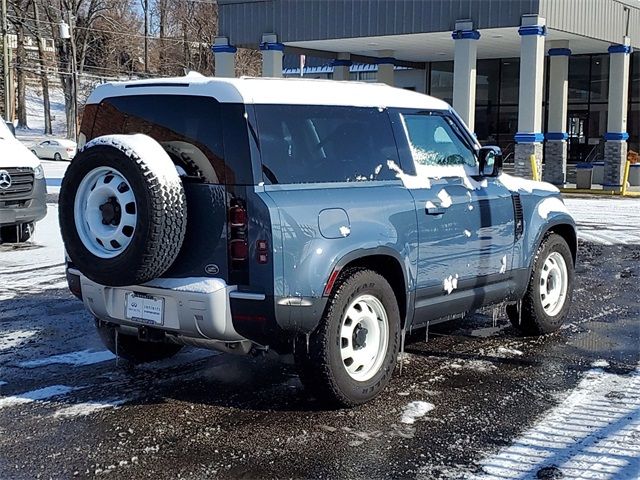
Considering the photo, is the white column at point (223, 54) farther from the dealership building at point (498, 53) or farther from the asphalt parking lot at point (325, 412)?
the asphalt parking lot at point (325, 412)

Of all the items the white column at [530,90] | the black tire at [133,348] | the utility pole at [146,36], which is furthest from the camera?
the utility pole at [146,36]

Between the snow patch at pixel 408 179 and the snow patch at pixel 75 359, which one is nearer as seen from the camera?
the snow patch at pixel 408 179

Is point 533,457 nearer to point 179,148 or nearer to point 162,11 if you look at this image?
point 179,148

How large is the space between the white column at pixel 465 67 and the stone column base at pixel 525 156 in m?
1.47

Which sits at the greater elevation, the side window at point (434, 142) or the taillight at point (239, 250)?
the side window at point (434, 142)

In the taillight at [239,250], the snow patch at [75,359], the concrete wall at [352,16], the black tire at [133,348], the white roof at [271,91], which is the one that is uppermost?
the concrete wall at [352,16]

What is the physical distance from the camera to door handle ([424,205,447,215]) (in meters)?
5.87

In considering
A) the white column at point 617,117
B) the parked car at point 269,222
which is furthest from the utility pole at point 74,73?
the parked car at point 269,222

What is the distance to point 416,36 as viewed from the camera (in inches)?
958

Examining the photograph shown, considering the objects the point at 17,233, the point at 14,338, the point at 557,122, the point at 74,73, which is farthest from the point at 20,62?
the point at 14,338

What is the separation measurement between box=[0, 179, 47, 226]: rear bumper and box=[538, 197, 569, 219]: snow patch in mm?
7499

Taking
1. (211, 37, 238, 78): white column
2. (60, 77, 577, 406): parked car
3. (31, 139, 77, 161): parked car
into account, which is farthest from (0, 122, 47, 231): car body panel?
(31, 139, 77, 161): parked car

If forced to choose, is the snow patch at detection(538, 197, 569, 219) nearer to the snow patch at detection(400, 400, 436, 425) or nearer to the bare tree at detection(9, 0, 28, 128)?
the snow patch at detection(400, 400, 436, 425)

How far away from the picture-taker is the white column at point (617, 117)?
2570 centimetres
